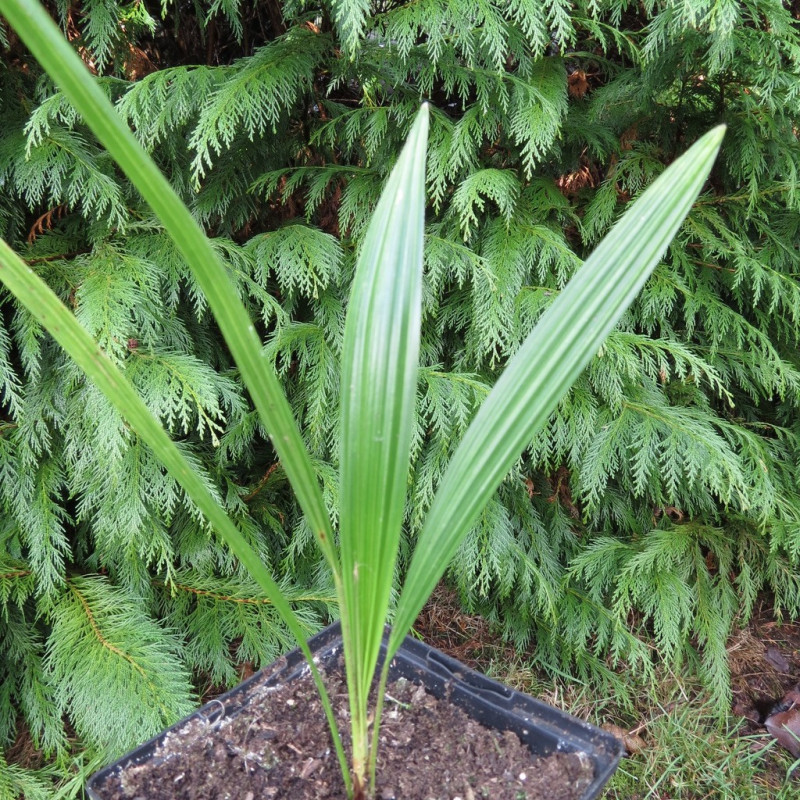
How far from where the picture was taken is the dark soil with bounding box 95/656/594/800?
2.29 ft

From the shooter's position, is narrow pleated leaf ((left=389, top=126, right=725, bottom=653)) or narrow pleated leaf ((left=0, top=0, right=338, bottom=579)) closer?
narrow pleated leaf ((left=0, top=0, right=338, bottom=579))

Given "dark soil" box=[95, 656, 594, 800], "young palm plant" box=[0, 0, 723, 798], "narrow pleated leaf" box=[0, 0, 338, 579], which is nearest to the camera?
"narrow pleated leaf" box=[0, 0, 338, 579]

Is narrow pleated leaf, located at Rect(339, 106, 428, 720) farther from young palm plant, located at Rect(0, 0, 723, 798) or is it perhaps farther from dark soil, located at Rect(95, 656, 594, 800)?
dark soil, located at Rect(95, 656, 594, 800)

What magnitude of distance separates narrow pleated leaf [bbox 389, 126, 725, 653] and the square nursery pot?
0.32 m

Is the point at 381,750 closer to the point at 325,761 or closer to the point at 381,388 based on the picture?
the point at 325,761

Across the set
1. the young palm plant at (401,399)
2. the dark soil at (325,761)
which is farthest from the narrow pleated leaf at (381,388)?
the dark soil at (325,761)

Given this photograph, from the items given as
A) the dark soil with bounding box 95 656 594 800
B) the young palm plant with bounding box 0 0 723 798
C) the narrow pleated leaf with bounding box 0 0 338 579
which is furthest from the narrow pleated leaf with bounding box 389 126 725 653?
the dark soil with bounding box 95 656 594 800

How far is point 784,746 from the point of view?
1.27 meters

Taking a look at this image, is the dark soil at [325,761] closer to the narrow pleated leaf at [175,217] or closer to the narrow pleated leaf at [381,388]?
the narrow pleated leaf at [381,388]

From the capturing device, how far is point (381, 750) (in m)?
0.76

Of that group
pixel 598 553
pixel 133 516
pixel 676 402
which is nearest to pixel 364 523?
pixel 133 516

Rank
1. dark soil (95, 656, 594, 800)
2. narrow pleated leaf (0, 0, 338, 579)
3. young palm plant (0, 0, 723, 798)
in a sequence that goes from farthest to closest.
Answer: dark soil (95, 656, 594, 800) → young palm plant (0, 0, 723, 798) → narrow pleated leaf (0, 0, 338, 579)

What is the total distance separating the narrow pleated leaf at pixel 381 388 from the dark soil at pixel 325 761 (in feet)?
0.87

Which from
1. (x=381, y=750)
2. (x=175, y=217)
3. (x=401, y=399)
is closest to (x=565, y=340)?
(x=401, y=399)
